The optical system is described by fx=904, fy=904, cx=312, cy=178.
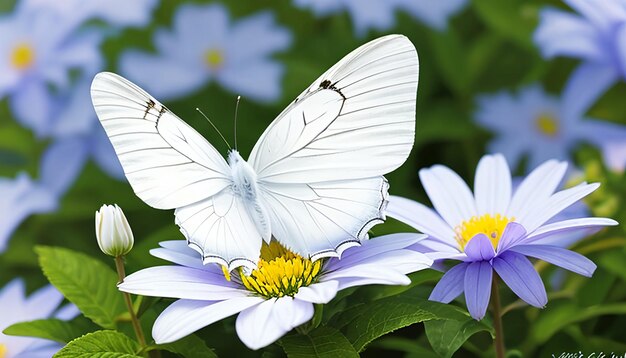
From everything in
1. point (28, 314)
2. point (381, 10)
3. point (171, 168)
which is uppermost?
point (381, 10)

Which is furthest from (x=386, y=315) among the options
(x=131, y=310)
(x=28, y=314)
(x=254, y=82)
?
(x=254, y=82)

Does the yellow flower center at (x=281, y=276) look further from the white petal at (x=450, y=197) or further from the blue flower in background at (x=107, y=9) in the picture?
the blue flower in background at (x=107, y=9)

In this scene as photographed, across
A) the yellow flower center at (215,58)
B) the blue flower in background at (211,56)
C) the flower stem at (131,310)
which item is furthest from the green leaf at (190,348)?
the yellow flower center at (215,58)

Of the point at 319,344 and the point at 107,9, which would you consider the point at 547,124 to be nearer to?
the point at 107,9

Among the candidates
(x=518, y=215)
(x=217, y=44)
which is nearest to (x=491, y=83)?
(x=217, y=44)

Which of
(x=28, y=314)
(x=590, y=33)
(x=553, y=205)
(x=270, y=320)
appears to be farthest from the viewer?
(x=590, y=33)

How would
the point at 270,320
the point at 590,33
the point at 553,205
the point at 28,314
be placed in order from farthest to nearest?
the point at 590,33 → the point at 28,314 → the point at 553,205 → the point at 270,320

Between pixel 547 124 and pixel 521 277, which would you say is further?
pixel 547 124
